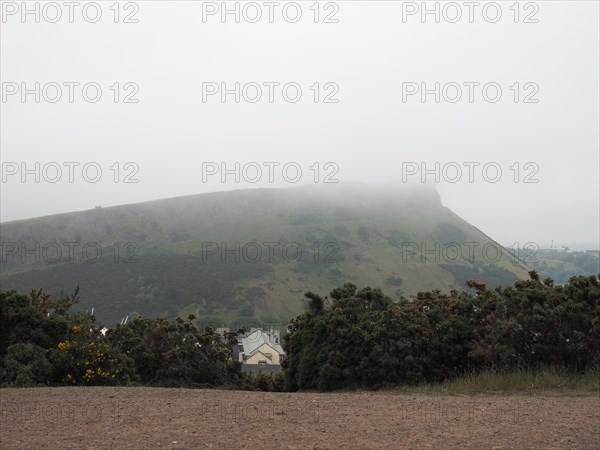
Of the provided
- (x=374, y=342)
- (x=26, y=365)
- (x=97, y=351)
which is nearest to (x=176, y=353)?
(x=97, y=351)

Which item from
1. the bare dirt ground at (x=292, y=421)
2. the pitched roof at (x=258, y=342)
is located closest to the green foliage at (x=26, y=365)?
the bare dirt ground at (x=292, y=421)

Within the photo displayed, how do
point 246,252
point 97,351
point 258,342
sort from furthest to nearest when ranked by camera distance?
point 246,252, point 258,342, point 97,351

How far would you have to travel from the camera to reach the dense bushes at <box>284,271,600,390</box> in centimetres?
870

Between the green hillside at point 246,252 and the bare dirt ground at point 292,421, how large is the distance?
1762 inches

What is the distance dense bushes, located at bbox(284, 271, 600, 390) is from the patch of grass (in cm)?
35

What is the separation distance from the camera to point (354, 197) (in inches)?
4080

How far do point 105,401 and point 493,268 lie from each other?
2660 inches

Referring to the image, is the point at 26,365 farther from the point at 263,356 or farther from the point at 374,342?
the point at 263,356

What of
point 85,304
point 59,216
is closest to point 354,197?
point 59,216

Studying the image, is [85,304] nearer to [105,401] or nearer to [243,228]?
[243,228]

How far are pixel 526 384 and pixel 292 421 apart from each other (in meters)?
4.01

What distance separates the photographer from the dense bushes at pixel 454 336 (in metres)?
8.70

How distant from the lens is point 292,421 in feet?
19.5

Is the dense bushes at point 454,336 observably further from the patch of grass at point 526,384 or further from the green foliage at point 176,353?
the green foliage at point 176,353
